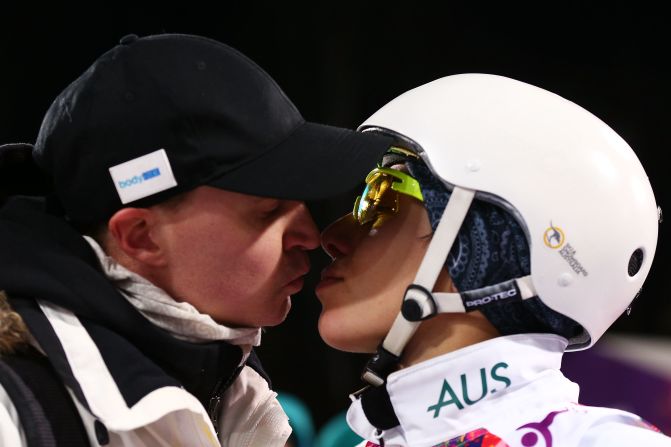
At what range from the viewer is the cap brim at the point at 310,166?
1716 millimetres

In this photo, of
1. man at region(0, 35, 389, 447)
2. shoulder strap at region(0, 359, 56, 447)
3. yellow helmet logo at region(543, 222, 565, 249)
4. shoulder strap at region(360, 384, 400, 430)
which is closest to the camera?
shoulder strap at region(0, 359, 56, 447)

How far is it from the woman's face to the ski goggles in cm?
2

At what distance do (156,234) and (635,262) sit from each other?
983mm

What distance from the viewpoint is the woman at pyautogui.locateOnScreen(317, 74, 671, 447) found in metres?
1.80

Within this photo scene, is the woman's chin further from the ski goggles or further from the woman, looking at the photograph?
the ski goggles

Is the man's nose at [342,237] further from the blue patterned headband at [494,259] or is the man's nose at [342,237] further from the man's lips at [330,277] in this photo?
the blue patterned headband at [494,259]

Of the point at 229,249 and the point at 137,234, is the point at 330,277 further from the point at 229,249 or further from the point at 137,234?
the point at 137,234

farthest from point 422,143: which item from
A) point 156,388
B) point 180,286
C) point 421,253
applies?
point 156,388

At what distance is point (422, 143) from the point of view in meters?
1.89

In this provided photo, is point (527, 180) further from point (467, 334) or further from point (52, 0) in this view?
point (52, 0)

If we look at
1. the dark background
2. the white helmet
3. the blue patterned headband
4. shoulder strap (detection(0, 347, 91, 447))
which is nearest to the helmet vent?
the white helmet

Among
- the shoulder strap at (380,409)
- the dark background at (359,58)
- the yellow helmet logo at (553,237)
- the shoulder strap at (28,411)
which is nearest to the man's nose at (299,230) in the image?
the shoulder strap at (380,409)

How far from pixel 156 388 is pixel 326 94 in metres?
2.74

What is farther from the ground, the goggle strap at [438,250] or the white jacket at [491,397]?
the goggle strap at [438,250]
